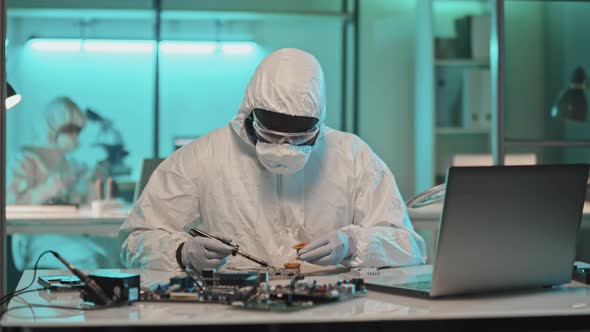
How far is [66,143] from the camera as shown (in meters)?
4.02

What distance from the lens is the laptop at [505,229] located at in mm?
1317

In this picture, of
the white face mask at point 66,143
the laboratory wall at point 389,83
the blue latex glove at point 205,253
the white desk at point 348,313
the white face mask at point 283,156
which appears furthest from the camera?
the laboratory wall at point 389,83

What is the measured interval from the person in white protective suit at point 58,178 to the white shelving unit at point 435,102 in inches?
69.4

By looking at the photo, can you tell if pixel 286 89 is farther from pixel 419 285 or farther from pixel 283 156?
pixel 419 285

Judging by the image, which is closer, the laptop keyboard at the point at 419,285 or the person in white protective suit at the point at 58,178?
the laptop keyboard at the point at 419,285

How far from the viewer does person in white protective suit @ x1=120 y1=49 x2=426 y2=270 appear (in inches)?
76.8

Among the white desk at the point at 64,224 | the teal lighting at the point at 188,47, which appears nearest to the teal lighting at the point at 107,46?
the teal lighting at the point at 188,47

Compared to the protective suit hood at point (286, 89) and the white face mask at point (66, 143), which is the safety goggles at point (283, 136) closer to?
the protective suit hood at point (286, 89)

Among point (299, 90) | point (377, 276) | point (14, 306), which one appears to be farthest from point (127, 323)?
point (299, 90)

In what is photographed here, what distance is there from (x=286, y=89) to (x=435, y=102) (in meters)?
2.18

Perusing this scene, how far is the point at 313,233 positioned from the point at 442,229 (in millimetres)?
805

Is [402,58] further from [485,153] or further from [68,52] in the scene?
[68,52]

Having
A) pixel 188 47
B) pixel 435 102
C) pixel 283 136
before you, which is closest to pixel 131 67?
pixel 188 47

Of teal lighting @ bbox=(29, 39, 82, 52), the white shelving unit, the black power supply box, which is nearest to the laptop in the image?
the black power supply box
